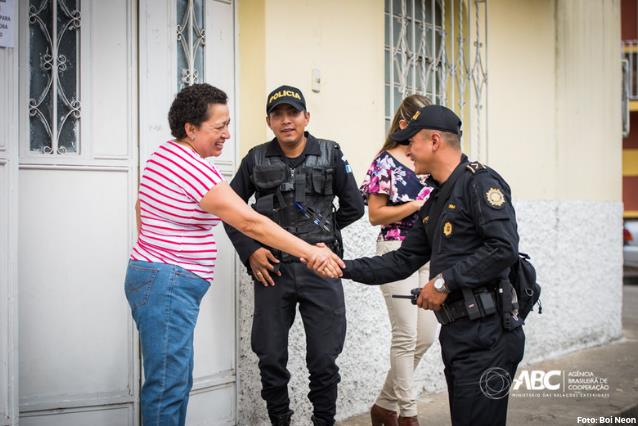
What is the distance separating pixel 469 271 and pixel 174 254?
1.20m

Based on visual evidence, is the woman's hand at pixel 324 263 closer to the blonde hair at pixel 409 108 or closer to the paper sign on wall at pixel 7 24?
the blonde hair at pixel 409 108

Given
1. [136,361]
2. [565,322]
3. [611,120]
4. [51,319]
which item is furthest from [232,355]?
[611,120]

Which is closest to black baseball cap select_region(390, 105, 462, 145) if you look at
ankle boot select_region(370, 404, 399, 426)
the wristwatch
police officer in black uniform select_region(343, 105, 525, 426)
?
police officer in black uniform select_region(343, 105, 525, 426)

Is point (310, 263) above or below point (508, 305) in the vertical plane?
above

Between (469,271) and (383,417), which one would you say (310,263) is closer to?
(469,271)

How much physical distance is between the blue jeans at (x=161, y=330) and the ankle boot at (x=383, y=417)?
1573 millimetres

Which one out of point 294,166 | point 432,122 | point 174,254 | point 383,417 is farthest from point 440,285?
point 383,417

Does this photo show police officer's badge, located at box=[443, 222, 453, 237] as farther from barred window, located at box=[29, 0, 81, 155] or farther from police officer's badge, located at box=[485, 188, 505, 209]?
barred window, located at box=[29, 0, 81, 155]

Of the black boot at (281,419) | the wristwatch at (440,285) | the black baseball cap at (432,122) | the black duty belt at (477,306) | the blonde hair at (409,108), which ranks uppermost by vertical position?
the blonde hair at (409,108)

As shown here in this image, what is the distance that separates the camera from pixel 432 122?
3227mm

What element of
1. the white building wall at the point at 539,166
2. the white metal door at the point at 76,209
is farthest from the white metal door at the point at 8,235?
the white building wall at the point at 539,166

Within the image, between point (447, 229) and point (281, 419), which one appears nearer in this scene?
point (447, 229)

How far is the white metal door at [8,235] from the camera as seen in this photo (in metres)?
3.54

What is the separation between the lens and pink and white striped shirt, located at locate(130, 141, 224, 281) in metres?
3.21
